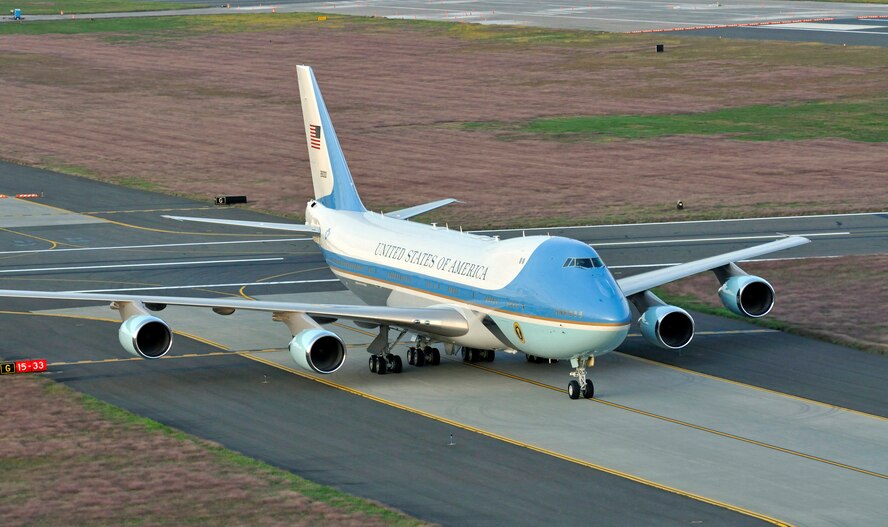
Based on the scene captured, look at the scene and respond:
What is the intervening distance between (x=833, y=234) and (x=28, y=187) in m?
52.9

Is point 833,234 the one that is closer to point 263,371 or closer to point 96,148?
point 263,371

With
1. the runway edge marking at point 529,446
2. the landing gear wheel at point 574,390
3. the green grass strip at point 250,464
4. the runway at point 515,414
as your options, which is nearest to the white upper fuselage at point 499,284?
the landing gear wheel at point 574,390

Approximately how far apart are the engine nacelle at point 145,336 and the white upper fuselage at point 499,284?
940 cm

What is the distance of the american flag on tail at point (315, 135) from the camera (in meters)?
62.4

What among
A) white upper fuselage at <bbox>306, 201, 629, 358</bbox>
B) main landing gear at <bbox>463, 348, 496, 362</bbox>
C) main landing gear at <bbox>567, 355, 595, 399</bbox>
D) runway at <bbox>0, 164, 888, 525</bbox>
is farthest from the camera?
main landing gear at <bbox>463, 348, 496, 362</bbox>

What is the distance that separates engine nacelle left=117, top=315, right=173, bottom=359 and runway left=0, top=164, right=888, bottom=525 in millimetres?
1701

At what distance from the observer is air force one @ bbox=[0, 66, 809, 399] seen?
46.4 m

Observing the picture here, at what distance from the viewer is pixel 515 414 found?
4616 cm

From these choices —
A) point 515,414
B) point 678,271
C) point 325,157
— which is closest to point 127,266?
point 325,157

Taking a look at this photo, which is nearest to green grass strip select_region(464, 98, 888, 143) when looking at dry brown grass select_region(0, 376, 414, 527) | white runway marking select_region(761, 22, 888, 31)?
white runway marking select_region(761, 22, 888, 31)

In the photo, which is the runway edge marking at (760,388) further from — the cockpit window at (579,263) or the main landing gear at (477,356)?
the cockpit window at (579,263)

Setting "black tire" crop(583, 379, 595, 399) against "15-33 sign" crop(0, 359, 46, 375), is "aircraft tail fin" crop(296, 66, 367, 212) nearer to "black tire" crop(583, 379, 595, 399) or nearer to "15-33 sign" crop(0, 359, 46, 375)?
"15-33 sign" crop(0, 359, 46, 375)

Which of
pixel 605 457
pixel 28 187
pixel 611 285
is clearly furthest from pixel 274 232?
pixel 605 457

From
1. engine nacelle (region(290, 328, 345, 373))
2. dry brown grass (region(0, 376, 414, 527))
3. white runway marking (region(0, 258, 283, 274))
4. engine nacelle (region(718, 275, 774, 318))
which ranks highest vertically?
engine nacelle (region(718, 275, 774, 318))
